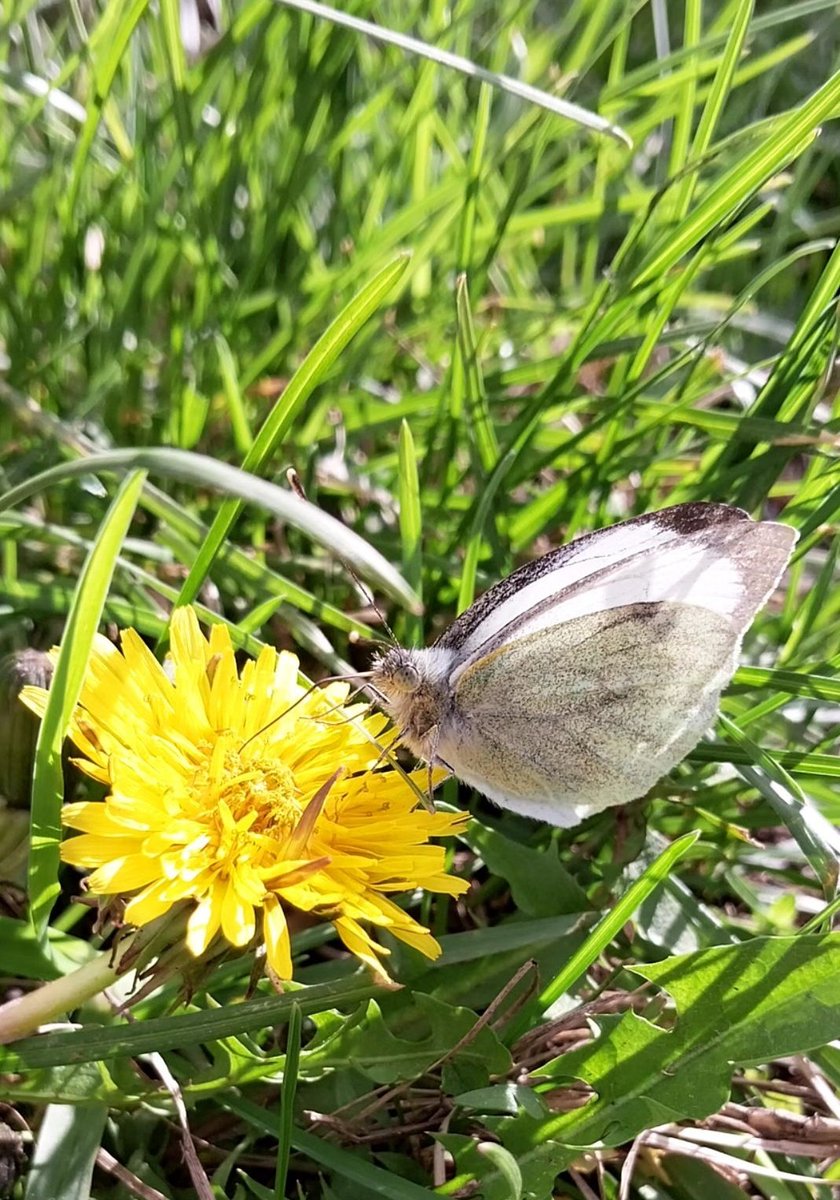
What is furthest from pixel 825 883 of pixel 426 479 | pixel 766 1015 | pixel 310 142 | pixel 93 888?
pixel 310 142

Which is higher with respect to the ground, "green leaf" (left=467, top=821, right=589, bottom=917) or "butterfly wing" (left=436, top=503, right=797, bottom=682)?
"butterfly wing" (left=436, top=503, right=797, bottom=682)

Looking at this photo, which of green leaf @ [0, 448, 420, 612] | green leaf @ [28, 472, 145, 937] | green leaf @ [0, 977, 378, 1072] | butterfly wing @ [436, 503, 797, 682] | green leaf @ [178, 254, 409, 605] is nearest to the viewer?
green leaf @ [0, 448, 420, 612]

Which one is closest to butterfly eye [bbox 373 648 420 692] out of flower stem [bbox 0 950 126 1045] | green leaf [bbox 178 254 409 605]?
green leaf [bbox 178 254 409 605]

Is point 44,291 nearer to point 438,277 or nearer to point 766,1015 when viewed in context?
point 438,277

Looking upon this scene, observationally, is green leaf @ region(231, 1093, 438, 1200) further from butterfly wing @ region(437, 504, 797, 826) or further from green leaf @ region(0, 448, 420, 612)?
green leaf @ region(0, 448, 420, 612)

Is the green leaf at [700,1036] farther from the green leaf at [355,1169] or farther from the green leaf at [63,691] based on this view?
the green leaf at [63,691]

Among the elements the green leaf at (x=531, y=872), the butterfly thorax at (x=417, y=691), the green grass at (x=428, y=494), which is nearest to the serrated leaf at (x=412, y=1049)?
the green grass at (x=428, y=494)
